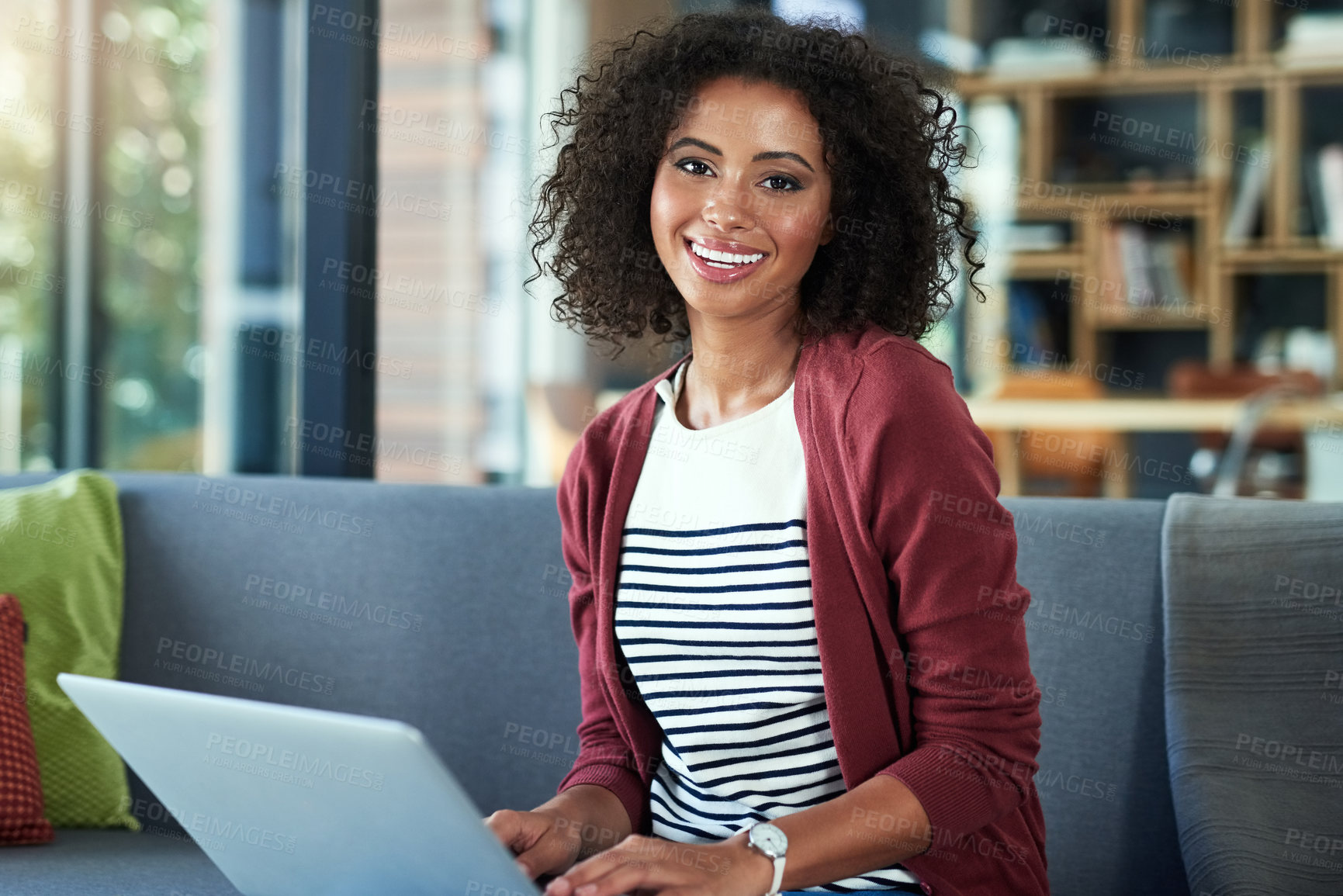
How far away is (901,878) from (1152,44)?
4.20 metres

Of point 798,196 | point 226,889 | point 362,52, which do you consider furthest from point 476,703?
point 362,52

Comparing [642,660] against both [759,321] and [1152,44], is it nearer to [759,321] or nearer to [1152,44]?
[759,321]

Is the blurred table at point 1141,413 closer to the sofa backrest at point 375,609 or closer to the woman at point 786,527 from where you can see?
the sofa backrest at point 375,609

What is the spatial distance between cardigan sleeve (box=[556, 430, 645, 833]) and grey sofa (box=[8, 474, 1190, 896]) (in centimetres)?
30

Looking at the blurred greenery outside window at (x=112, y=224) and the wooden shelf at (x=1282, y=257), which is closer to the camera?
the blurred greenery outside window at (x=112, y=224)

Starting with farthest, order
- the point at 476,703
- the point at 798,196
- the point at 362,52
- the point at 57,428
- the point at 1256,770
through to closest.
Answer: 1. the point at 57,428
2. the point at 362,52
3. the point at 476,703
4. the point at 1256,770
5. the point at 798,196

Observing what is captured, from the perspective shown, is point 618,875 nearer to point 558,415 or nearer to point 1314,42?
point 558,415

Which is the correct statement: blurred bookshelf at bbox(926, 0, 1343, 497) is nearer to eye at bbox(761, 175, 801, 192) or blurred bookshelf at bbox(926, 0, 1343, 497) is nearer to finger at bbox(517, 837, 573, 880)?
eye at bbox(761, 175, 801, 192)

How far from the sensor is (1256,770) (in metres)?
1.35

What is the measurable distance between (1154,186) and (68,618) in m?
3.99

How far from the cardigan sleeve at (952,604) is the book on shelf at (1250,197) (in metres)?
3.86

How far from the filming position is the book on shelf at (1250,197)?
4.45 m

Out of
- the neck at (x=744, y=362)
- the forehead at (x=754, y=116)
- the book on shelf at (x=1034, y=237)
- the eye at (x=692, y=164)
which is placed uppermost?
the book on shelf at (x=1034, y=237)

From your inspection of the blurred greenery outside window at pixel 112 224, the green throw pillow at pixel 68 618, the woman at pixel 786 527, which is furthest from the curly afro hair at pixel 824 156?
the blurred greenery outside window at pixel 112 224
